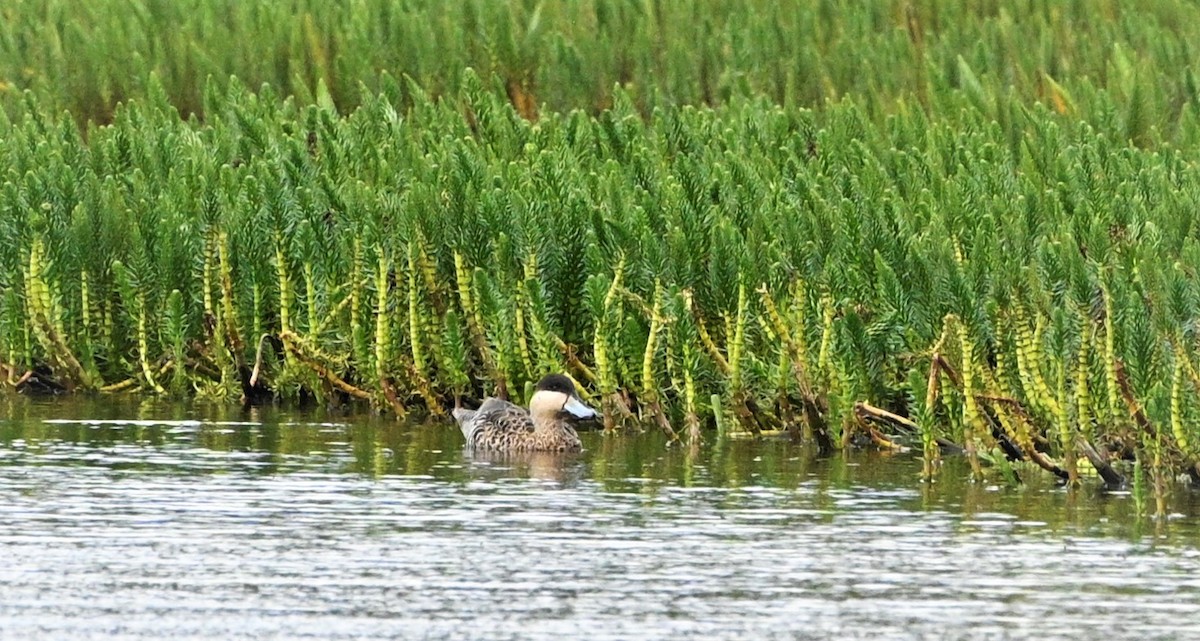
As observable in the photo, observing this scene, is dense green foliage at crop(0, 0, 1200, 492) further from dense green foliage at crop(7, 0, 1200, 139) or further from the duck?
dense green foliage at crop(7, 0, 1200, 139)

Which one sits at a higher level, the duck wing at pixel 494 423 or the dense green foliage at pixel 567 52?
the dense green foliage at pixel 567 52

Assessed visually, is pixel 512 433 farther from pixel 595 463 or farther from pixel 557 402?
pixel 595 463

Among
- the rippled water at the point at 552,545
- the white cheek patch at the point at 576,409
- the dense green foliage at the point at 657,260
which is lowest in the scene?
the rippled water at the point at 552,545

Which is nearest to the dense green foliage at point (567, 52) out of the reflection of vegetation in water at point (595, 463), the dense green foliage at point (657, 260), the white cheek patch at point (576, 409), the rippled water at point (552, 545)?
the dense green foliage at point (657, 260)

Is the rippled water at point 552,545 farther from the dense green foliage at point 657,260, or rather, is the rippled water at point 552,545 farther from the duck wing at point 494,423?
the dense green foliage at point 657,260

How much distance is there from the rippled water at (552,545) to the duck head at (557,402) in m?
0.20

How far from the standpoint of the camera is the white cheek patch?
1067 centimetres

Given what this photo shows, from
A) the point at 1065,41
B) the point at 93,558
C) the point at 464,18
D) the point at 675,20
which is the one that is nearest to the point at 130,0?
the point at 464,18

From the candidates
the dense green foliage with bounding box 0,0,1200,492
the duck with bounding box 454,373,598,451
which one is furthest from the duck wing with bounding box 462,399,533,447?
the dense green foliage with bounding box 0,0,1200,492

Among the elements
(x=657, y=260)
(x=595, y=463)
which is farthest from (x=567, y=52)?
(x=595, y=463)

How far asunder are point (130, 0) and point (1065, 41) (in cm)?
738

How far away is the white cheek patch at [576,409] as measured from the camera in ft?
35.0

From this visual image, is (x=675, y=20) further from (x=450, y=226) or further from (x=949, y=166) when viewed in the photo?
(x=450, y=226)

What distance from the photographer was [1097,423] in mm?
9656
